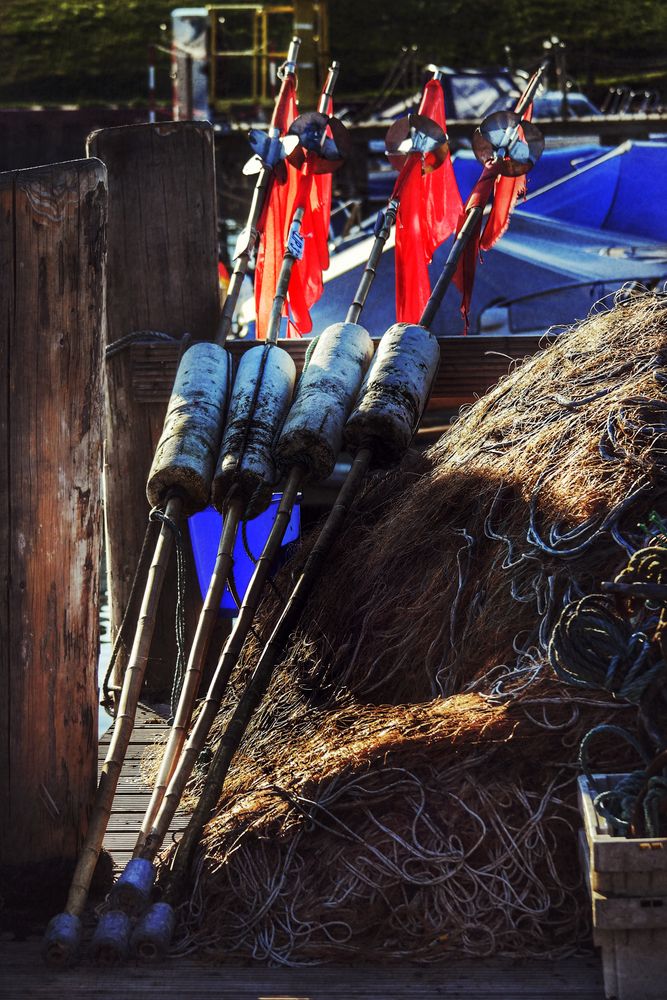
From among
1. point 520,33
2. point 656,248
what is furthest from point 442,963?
point 520,33

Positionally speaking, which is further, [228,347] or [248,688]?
[228,347]

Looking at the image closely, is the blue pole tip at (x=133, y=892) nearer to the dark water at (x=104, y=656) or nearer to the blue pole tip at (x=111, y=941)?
the blue pole tip at (x=111, y=941)

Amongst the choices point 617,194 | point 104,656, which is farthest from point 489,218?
point 617,194

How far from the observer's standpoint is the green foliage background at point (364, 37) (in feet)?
149

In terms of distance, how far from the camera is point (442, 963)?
11.0 ft

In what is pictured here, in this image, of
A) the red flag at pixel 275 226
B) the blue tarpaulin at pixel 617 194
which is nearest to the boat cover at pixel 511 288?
the blue tarpaulin at pixel 617 194

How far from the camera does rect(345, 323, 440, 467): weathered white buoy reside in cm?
501

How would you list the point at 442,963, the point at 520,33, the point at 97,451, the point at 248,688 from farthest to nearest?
the point at 520,33 → the point at 248,688 → the point at 97,451 → the point at 442,963

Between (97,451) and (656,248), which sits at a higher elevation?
(656,248)

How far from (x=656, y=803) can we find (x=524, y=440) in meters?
1.96

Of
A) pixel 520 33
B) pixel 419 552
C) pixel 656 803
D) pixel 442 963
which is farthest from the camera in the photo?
pixel 520 33

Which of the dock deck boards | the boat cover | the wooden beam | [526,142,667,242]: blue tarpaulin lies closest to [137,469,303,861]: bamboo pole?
the dock deck boards

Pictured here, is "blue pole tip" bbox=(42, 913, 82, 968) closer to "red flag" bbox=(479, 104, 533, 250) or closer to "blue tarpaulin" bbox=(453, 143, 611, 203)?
"red flag" bbox=(479, 104, 533, 250)

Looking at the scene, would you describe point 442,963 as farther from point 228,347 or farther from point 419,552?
point 228,347
